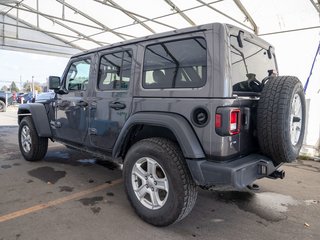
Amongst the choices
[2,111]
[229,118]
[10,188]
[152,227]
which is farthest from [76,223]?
[2,111]

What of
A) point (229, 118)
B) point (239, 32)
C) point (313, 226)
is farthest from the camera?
point (313, 226)

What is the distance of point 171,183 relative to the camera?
2.58 m

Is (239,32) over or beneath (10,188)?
over

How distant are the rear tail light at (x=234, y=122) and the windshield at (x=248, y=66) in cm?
22

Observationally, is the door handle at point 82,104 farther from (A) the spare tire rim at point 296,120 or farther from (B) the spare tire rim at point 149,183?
(A) the spare tire rim at point 296,120

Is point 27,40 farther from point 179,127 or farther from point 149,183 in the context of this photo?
point 179,127

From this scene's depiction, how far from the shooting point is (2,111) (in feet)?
55.7

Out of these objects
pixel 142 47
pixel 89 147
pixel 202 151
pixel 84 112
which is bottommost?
pixel 89 147

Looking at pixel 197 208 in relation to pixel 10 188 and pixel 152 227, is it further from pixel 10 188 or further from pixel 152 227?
pixel 10 188

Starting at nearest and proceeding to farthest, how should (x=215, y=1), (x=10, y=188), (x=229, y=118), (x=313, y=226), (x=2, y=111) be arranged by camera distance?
(x=229, y=118), (x=313, y=226), (x=10, y=188), (x=215, y=1), (x=2, y=111)

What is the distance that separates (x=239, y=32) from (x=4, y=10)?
1209 cm

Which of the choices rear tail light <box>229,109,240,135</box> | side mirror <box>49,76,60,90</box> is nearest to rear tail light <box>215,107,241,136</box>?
rear tail light <box>229,109,240,135</box>

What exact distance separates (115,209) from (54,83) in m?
2.24

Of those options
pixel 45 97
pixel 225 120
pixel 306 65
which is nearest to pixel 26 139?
pixel 45 97
